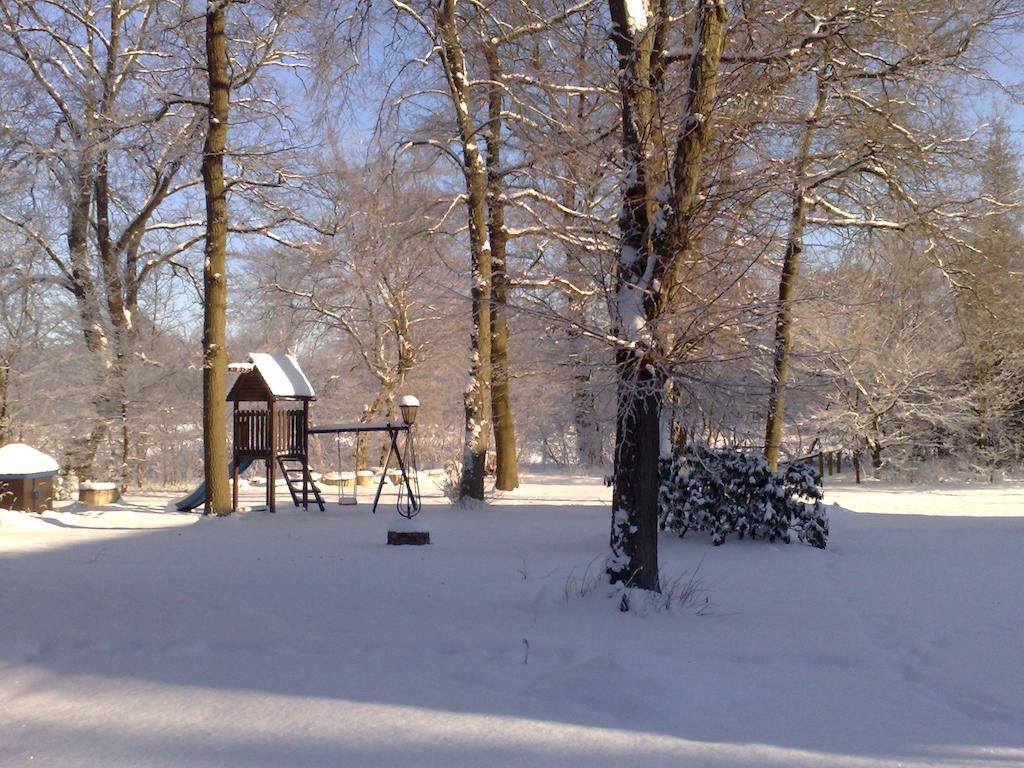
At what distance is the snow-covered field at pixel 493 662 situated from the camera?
131 inches

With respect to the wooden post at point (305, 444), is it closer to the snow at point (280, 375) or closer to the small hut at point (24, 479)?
the snow at point (280, 375)

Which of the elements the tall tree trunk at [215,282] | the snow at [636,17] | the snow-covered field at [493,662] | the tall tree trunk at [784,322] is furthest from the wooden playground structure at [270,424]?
the snow at [636,17]

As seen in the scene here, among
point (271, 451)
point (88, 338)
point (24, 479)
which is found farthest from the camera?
point (88, 338)

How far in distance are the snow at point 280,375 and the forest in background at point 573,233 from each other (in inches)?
92.2

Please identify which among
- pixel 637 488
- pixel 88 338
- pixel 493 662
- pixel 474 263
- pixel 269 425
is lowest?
pixel 493 662

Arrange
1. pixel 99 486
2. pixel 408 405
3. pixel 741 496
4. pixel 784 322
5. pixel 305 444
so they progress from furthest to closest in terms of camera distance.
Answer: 1. pixel 99 486
2. pixel 305 444
3. pixel 408 405
4. pixel 741 496
5. pixel 784 322

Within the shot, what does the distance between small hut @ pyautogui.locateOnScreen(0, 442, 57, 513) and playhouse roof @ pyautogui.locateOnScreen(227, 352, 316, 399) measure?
2.75m

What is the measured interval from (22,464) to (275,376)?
3628mm

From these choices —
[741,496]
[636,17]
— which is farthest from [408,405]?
[636,17]

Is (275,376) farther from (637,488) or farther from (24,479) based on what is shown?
(637,488)

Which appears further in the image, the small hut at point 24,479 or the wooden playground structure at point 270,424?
the wooden playground structure at point 270,424

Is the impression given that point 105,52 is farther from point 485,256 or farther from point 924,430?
point 924,430

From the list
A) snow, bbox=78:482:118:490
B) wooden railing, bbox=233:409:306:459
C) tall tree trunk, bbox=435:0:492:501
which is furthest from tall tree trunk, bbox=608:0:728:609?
snow, bbox=78:482:118:490

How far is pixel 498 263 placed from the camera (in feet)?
48.0
